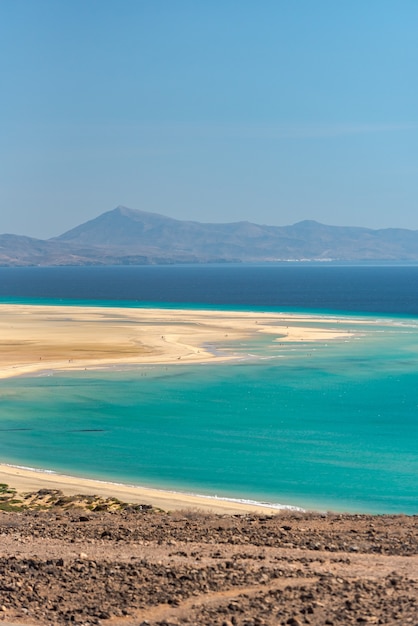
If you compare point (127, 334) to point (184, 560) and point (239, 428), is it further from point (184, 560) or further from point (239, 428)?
point (184, 560)

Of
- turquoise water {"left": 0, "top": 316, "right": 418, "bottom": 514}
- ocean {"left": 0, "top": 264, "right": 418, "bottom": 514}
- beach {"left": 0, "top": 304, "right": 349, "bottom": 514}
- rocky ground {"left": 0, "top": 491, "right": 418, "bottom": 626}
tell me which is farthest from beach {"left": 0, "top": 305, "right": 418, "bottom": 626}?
turquoise water {"left": 0, "top": 316, "right": 418, "bottom": 514}

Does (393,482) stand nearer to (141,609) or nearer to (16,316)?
(141,609)

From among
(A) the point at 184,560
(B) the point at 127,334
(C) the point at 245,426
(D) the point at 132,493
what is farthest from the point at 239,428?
(B) the point at 127,334

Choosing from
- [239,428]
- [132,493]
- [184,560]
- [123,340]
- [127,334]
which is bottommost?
[132,493]

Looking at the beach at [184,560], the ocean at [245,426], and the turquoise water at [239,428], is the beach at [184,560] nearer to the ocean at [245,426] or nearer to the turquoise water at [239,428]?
the ocean at [245,426]

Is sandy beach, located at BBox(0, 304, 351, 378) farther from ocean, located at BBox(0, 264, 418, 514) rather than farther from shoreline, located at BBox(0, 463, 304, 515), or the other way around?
shoreline, located at BBox(0, 463, 304, 515)

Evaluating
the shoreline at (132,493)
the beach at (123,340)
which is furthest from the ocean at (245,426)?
the beach at (123,340)

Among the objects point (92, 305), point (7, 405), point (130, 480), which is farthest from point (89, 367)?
point (92, 305)
